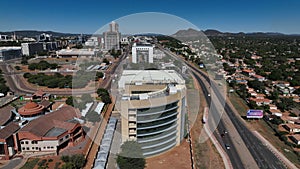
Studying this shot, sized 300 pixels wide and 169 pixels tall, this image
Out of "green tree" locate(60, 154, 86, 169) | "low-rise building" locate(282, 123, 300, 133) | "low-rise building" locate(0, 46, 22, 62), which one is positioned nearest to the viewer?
"green tree" locate(60, 154, 86, 169)

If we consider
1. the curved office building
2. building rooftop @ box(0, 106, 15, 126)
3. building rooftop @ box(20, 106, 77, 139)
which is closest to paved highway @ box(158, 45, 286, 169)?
the curved office building

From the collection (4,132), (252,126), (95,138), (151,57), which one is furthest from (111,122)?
(151,57)

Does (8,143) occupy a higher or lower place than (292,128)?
higher

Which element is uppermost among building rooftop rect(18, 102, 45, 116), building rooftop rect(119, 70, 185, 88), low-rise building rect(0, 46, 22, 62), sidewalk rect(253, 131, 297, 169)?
low-rise building rect(0, 46, 22, 62)

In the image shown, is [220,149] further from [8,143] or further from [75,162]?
[8,143]

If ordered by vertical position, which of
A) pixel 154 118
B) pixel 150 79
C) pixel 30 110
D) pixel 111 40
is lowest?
pixel 30 110

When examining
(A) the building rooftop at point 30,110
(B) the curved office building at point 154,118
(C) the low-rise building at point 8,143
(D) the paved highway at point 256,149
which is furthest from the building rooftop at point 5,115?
(D) the paved highway at point 256,149

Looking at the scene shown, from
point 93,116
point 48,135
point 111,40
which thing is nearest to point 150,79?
point 93,116

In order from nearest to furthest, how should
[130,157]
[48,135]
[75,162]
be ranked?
[130,157] → [75,162] → [48,135]

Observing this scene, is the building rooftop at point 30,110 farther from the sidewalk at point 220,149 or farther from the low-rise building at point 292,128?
the low-rise building at point 292,128

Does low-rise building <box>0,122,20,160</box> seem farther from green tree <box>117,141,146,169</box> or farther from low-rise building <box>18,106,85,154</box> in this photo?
green tree <box>117,141,146,169</box>
